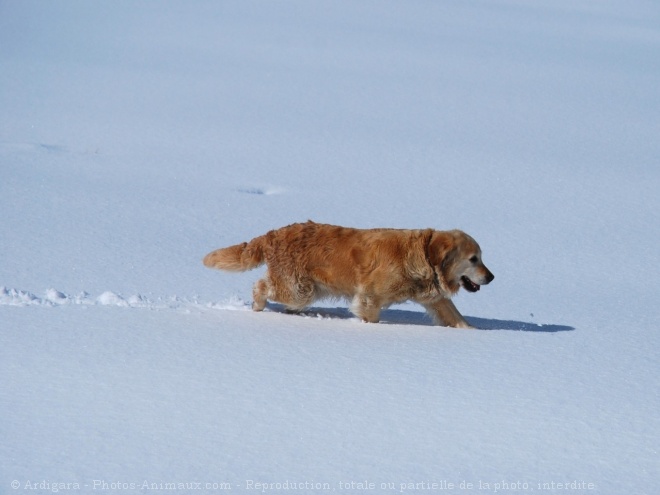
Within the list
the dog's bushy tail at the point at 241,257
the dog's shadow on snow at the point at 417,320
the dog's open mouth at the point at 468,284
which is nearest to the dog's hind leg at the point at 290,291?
the dog's shadow on snow at the point at 417,320

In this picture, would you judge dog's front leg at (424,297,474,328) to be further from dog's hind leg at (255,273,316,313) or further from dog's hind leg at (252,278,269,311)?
dog's hind leg at (252,278,269,311)

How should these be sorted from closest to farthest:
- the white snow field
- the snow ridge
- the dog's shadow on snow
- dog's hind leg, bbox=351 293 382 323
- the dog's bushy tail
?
the white snow field < the snow ridge < dog's hind leg, bbox=351 293 382 323 < the dog's shadow on snow < the dog's bushy tail

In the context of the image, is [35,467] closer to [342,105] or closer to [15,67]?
[342,105]

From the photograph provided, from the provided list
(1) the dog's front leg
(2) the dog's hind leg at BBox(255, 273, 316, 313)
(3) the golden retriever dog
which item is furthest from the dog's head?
(2) the dog's hind leg at BBox(255, 273, 316, 313)

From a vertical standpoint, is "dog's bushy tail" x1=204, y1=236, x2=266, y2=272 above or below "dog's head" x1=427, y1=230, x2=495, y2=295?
below

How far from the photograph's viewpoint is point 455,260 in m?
6.98

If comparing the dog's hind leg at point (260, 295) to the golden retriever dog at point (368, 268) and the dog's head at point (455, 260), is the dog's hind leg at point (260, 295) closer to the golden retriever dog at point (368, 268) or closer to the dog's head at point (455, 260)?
the golden retriever dog at point (368, 268)

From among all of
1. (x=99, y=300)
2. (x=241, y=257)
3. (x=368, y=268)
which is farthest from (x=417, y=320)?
(x=99, y=300)

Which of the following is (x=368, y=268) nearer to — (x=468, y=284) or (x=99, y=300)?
(x=468, y=284)

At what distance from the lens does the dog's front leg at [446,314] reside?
6891 millimetres

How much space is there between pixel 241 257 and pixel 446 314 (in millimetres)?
1551

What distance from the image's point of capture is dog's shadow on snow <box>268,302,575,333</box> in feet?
22.6

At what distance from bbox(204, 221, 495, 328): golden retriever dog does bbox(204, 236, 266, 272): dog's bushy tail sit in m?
0.01

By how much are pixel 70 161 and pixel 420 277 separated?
582 centimetres
